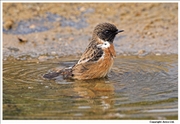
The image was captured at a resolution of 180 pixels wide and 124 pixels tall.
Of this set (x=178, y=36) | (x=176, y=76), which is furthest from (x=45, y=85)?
(x=178, y=36)

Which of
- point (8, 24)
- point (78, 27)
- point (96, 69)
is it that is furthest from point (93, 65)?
point (8, 24)

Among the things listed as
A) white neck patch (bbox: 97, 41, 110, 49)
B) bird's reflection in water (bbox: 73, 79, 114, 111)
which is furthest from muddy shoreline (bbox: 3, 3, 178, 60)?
bird's reflection in water (bbox: 73, 79, 114, 111)

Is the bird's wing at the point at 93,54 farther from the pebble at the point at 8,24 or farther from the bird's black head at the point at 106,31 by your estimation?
the pebble at the point at 8,24

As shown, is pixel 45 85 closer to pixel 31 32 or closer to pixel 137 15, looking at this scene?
pixel 31 32

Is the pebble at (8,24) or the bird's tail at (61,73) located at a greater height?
the pebble at (8,24)

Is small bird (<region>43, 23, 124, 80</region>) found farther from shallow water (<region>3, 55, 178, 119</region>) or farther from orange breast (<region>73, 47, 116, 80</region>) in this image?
shallow water (<region>3, 55, 178, 119</region>)

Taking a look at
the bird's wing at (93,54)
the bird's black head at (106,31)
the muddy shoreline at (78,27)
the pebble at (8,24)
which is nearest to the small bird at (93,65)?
the bird's wing at (93,54)
